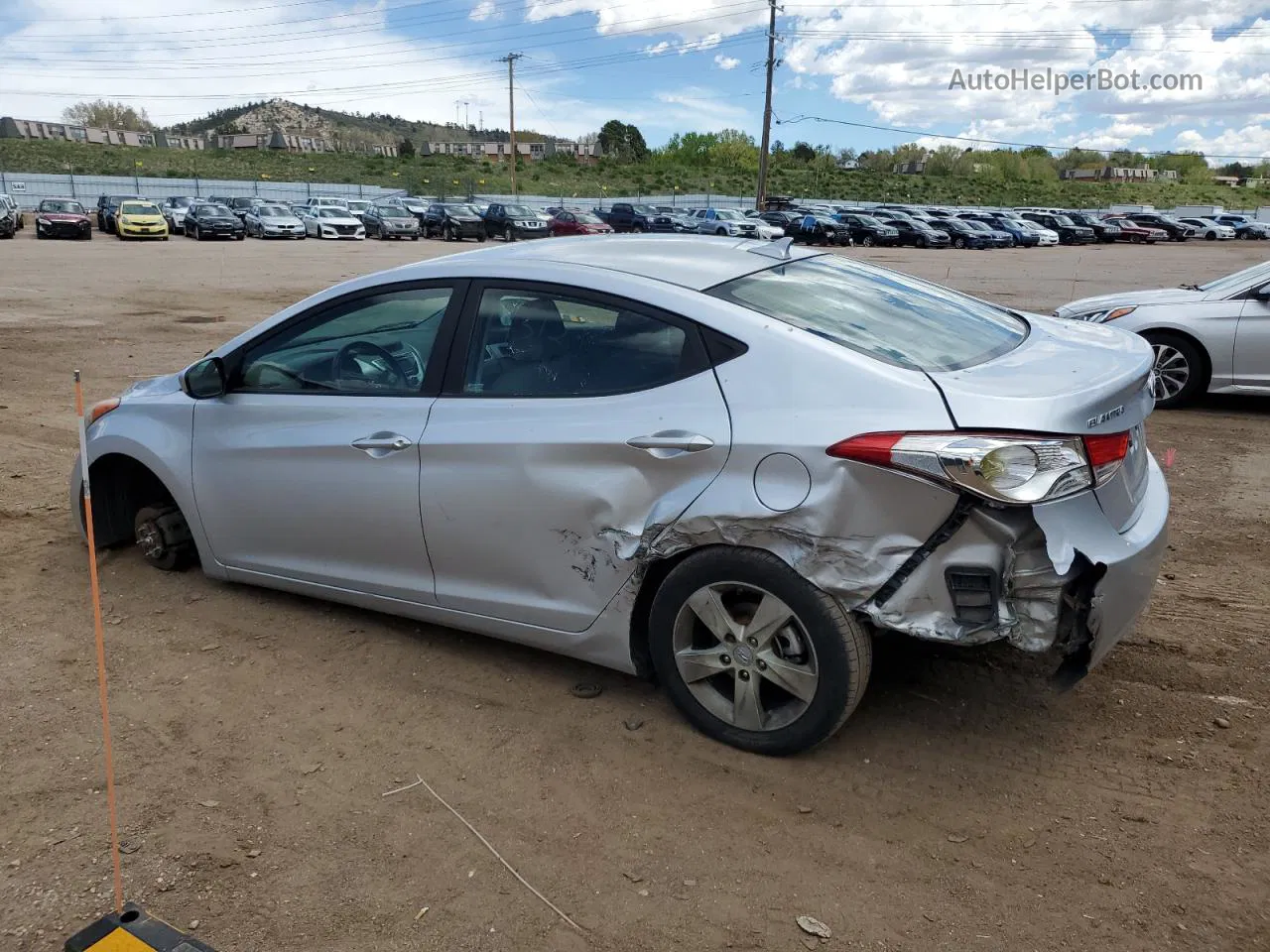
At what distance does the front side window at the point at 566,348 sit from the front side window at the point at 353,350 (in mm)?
308

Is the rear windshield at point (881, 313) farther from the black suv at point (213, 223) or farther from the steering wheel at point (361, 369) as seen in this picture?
the black suv at point (213, 223)

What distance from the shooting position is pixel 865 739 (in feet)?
11.3

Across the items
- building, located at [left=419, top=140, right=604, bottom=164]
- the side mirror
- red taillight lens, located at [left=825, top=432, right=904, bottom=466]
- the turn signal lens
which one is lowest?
the turn signal lens

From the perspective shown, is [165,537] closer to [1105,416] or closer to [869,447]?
[869,447]

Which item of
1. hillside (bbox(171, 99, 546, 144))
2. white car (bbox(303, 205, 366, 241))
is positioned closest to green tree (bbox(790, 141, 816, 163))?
hillside (bbox(171, 99, 546, 144))

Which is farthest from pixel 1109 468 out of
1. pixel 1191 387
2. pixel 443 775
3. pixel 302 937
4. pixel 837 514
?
pixel 1191 387

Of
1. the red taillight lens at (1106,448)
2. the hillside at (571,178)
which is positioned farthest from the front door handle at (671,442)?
the hillside at (571,178)

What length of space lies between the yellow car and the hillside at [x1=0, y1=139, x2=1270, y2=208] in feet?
108

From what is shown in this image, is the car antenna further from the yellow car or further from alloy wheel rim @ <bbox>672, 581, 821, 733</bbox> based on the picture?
the yellow car

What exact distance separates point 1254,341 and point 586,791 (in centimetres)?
762

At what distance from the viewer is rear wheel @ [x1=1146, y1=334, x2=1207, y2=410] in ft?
28.5

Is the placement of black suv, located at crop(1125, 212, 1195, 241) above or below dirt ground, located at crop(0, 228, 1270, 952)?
above

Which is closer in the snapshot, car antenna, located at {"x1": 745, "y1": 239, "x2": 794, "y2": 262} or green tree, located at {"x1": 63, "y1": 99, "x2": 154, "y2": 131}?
car antenna, located at {"x1": 745, "y1": 239, "x2": 794, "y2": 262}

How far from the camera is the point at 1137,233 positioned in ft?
180
